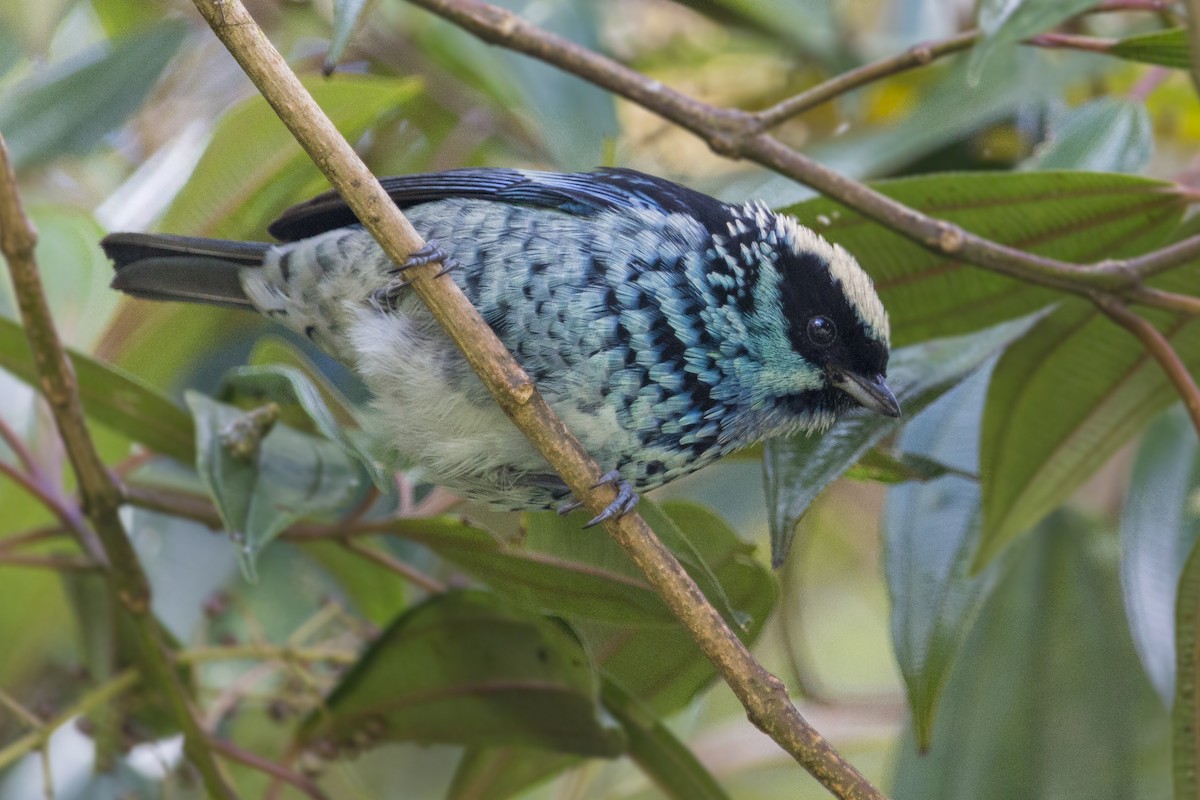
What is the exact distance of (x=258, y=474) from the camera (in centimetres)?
225

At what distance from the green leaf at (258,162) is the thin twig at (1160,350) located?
54.3 inches

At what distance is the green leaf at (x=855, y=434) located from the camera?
7.04ft

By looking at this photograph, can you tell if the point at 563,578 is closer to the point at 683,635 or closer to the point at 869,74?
the point at 683,635

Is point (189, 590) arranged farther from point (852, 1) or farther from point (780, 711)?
point (852, 1)

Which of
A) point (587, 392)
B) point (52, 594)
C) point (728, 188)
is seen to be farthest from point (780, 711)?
point (52, 594)

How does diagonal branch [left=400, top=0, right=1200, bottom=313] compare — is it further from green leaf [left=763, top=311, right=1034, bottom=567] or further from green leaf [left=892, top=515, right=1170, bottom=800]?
green leaf [left=892, top=515, right=1170, bottom=800]

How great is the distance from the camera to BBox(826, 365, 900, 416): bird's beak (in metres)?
2.23

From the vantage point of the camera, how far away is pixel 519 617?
2.46 m

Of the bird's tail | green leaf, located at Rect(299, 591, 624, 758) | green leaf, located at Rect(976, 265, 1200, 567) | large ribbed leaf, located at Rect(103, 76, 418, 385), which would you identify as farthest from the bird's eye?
the bird's tail

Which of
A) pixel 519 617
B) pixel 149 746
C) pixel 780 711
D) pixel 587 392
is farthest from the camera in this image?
pixel 149 746

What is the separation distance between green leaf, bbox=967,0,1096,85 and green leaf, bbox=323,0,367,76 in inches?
35.5

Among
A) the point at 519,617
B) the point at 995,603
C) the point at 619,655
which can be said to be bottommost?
the point at 995,603

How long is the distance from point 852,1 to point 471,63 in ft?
4.75

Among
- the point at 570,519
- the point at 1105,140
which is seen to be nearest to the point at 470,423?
the point at 570,519
